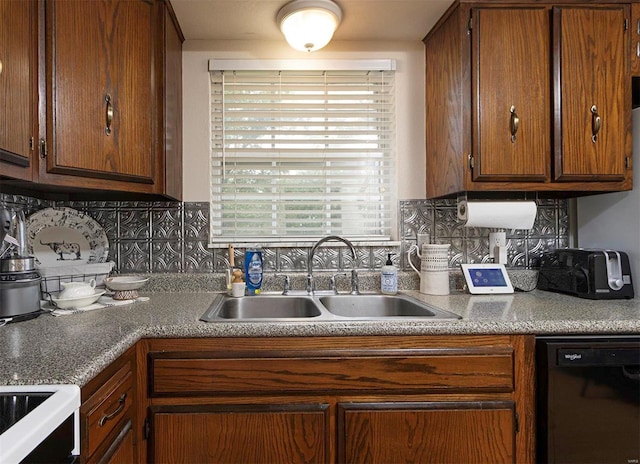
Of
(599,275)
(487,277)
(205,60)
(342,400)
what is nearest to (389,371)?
(342,400)

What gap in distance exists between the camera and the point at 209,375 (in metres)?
1.15

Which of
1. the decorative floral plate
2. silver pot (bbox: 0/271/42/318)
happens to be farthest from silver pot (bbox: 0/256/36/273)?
the decorative floral plate

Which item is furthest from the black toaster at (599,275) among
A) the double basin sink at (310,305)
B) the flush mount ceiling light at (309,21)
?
the flush mount ceiling light at (309,21)

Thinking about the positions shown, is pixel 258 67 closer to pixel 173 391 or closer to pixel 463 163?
pixel 463 163

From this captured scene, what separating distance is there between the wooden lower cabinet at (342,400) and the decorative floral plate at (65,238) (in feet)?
2.75

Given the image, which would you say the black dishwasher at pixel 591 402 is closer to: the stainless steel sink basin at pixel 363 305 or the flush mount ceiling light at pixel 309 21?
the stainless steel sink basin at pixel 363 305

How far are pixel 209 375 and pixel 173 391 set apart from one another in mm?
129

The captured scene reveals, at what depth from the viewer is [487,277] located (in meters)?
1.69

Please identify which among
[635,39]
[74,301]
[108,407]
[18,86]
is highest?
[635,39]

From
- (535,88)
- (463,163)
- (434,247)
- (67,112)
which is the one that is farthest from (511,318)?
(67,112)

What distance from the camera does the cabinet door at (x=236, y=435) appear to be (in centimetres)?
114

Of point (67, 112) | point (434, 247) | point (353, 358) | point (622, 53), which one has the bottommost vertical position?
point (353, 358)

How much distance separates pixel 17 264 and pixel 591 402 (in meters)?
1.96

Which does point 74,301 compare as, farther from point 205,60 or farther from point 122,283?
point 205,60
